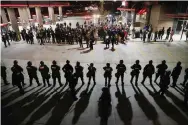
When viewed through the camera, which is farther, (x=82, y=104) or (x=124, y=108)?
(x=82, y=104)

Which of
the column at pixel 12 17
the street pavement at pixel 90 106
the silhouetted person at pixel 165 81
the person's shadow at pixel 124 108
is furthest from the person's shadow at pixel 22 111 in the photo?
the column at pixel 12 17

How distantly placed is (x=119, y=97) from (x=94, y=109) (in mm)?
1537

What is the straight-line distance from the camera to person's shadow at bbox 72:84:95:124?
630 cm

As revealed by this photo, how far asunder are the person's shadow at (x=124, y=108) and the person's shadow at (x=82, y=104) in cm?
149

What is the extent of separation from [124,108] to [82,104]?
1979 millimetres

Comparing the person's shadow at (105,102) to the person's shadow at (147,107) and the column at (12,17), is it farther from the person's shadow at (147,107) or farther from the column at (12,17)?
the column at (12,17)

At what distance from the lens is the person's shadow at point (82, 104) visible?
630cm

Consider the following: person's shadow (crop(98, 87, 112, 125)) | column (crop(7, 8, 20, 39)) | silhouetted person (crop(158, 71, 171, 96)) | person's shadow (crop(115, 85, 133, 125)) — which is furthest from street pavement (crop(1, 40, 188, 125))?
column (crop(7, 8, 20, 39))

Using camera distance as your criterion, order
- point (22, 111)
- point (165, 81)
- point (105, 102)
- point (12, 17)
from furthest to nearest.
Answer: point (12, 17), point (165, 81), point (22, 111), point (105, 102)

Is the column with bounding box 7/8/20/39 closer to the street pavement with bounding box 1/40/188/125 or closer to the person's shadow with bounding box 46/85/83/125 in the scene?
the street pavement with bounding box 1/40/188/125

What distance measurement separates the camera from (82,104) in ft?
23.0

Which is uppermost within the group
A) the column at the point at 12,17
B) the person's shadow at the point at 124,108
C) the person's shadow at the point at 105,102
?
the column at the point at 12,17

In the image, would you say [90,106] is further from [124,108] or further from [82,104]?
[124,108]

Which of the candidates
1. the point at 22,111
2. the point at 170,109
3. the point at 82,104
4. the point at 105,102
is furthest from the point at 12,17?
the point at 170,109
